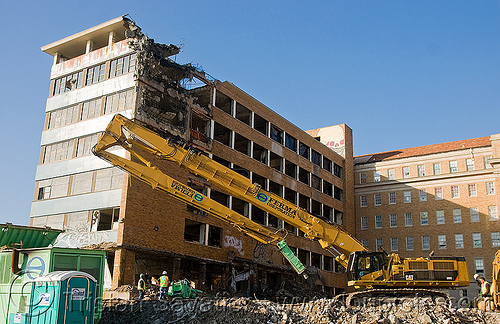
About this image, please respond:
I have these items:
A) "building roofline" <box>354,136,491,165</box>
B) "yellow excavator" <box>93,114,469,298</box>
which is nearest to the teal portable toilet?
"yellow excavator" <box>93,114,469,298</box>

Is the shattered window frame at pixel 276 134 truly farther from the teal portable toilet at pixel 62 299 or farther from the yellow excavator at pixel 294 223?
the teal portable toilet at pixel 62 299

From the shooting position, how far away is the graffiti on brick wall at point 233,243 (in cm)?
3772

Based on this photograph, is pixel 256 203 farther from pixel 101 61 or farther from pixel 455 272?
pixel 101 61

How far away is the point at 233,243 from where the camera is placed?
38406mm

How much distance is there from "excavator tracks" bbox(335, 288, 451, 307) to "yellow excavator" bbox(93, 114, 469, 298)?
0.05m

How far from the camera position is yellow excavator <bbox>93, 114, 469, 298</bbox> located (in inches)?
908

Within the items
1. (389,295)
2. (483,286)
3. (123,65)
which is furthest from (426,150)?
(389,295)

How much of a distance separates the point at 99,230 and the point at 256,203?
40.2 feet

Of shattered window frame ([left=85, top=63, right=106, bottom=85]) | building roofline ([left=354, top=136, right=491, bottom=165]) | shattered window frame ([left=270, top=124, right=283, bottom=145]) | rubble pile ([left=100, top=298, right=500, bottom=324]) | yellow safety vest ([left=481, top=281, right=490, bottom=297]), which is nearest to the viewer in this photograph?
rubble pile ([left=100, top=298, right=500, bottom=324])

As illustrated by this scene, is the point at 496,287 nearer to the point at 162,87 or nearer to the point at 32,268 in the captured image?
the point at 32,268

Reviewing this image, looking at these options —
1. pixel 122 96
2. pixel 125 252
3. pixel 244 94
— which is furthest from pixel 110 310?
pixel 244 94

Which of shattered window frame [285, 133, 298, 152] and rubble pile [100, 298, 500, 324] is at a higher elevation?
shattered window frame [285, 133, 298, 152]

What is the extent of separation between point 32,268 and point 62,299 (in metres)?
3.36

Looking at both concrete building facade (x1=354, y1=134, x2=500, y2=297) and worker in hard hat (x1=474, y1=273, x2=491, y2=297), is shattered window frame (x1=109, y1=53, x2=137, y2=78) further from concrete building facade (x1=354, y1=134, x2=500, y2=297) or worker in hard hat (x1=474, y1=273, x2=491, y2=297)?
concrete building facade (x1=354, y1=134, x2=500, y2=297)
